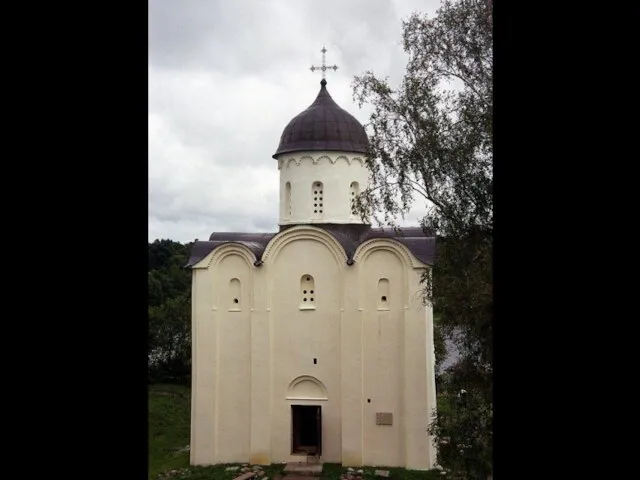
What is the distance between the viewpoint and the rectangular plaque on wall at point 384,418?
13531 mm

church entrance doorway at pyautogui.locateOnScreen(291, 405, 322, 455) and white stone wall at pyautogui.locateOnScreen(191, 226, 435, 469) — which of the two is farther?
church entrance doorway at pyautogui.locateOnScreen(291, 405, 322, 455)

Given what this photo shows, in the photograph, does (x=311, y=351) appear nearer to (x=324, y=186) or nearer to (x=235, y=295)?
(x=235, y=295)

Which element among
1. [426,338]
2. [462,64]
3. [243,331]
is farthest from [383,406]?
[462,64]

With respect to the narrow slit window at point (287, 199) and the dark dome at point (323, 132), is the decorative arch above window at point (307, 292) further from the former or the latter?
the dark dome at point (323, 132)

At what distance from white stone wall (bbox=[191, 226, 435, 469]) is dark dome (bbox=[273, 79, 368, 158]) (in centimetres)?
302

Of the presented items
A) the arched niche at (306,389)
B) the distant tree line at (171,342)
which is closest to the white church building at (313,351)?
the arched niche at (306,389)

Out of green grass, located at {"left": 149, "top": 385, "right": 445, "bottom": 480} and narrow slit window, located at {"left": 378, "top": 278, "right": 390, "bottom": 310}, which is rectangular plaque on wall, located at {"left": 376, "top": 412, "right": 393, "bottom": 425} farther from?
narrow slit window, located at {"left": 378, "top": 278, "right": 390, "bottom": 310}

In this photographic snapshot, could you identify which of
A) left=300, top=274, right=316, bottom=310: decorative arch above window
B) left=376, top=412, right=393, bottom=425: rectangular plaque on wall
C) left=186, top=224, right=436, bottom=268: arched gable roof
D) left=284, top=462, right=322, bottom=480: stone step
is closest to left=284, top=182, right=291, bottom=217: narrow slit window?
left=186, top=224, right=436, bottom=268: arched gable roof

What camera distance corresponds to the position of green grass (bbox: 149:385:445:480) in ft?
42.2

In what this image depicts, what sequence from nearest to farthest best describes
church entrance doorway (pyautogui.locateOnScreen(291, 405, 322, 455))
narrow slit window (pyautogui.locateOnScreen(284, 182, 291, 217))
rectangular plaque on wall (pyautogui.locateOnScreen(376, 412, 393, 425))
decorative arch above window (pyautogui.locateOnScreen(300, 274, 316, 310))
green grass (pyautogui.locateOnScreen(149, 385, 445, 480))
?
green grass (pyautogui.locateOnScreen(149, 385, 445, 480)) < rectangular plaque on wall (pyautogui.locateOnScreen(376, 412, 393, 425)) < church entrance doorway (pyautogui.locateOnScreen(291, 405, 322, 455)) < decorative arch above window (pyautogui.locateOnScreen(300, 274, 316, 310)) < narrow slit window (pyautogui.locateOnScreen(284, 182, 291, 217))

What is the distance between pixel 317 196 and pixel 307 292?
3.10 meters

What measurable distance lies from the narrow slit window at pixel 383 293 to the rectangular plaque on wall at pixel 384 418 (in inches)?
98.4
